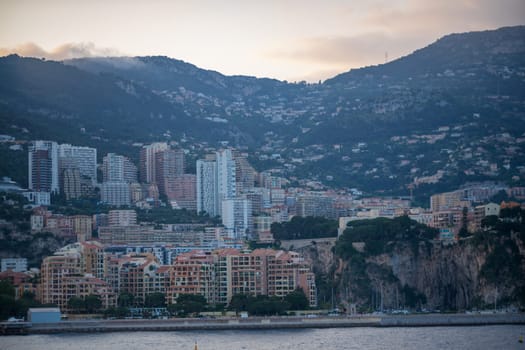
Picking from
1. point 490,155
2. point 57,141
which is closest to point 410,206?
point 490,155

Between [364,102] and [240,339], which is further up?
[364,102]

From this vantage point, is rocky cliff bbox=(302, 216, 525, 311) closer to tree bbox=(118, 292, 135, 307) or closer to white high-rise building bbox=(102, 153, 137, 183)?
tree bbox=(118, 292, 135, 307)

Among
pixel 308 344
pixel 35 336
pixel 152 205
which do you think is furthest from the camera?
pixel 152 205

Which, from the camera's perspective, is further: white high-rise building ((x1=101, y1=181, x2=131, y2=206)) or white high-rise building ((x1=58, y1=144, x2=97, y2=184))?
white high-rise building ((x1=58, y1=144, x2=97, y2=184))

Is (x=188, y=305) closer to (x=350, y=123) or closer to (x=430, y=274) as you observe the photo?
(x=430, y=274)

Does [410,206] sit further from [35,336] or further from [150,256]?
[35,336]

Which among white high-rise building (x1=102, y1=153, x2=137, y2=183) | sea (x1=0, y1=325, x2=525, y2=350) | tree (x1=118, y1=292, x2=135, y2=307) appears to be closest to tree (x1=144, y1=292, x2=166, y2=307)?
tree (x1=118, y1=292, x2=135, y2=307)

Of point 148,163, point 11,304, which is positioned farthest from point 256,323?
point 148,163
